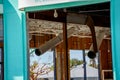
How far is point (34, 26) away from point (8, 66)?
0.74 metres

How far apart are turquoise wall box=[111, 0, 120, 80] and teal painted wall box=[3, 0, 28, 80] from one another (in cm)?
118

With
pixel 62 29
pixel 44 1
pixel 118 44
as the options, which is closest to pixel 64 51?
pixel 62 29

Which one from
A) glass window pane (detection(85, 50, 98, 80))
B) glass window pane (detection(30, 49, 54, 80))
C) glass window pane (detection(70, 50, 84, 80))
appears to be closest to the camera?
glass window pane (detection(30, 49, 54, 80))

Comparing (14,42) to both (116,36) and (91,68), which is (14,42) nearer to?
(116,36)

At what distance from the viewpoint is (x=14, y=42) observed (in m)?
3.96

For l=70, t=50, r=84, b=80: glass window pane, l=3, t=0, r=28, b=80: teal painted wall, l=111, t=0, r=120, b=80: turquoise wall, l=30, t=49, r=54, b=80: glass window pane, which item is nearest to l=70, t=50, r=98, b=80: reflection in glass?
l=70, t=50, r=84, b=80: glass window pane

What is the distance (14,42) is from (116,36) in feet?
4.66

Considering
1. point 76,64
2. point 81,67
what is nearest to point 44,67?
point 76,64

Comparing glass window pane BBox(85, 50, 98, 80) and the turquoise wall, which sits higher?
the turquoise wall

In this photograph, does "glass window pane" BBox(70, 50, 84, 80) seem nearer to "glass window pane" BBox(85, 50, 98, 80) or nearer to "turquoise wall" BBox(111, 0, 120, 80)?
"glass window pane" BBox(85, 50, 98, 80)

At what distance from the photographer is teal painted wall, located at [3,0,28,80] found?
384cm

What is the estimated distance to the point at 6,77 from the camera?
3.98m

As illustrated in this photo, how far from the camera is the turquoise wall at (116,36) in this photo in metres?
3.18

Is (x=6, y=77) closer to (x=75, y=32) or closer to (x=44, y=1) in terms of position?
(x=44, y=1)
